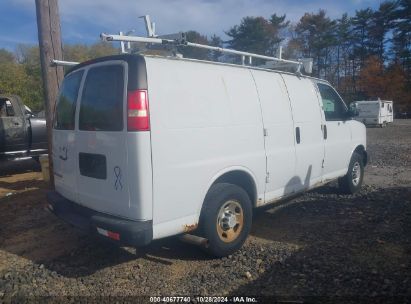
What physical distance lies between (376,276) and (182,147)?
239 centimetres

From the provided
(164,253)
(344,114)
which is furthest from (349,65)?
(164,253)

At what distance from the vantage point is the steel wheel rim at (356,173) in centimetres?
716

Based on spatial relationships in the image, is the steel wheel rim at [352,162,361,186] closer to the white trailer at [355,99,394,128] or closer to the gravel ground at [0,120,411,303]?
the gravel ground at [0,120,411,303]

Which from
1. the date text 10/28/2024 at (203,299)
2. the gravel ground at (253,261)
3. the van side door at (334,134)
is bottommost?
the date text 10/28/2024 at (203,299)

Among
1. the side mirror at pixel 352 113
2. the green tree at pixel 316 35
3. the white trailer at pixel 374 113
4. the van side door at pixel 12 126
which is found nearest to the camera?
the side mirror at pixel 352 113

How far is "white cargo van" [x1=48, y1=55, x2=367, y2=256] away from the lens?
344 cm

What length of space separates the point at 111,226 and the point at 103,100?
128cm

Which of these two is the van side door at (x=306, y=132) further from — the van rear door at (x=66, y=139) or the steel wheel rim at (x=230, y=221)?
the van rear door at (x=66, y=139)

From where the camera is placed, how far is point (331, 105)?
20.7 ft

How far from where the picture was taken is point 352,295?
3.37 metres

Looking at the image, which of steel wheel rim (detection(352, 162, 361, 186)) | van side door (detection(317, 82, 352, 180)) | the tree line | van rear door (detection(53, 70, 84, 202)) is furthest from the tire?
the tree line

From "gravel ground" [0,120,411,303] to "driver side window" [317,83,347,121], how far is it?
160 centimetres

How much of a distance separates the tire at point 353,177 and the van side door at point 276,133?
218 cm

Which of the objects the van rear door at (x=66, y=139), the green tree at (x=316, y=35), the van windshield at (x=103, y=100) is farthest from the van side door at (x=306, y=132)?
the green tree at (x=316, y=35)
